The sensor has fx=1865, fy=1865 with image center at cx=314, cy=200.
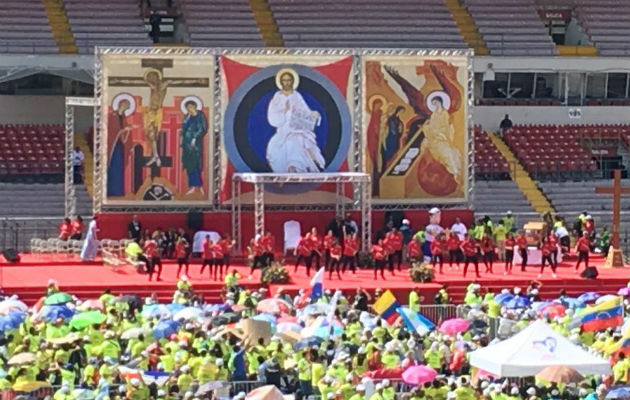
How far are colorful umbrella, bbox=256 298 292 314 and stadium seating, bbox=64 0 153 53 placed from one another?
22.5 metres

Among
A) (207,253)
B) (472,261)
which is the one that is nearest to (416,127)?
(472,261)

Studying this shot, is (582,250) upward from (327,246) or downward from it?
downward

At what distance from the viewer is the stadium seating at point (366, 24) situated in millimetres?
58281

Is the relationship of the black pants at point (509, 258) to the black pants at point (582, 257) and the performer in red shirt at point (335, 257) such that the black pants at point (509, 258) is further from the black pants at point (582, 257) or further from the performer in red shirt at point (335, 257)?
the performer in red shirt at point (335, 257)

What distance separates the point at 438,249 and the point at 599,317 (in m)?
11.1

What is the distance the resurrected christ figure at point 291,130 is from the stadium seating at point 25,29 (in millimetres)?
11112

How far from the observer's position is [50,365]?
2761cm

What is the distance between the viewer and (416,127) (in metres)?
47.1

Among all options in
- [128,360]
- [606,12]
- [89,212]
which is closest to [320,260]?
[89,212]

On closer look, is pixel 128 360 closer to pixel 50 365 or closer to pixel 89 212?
pixel 50 365

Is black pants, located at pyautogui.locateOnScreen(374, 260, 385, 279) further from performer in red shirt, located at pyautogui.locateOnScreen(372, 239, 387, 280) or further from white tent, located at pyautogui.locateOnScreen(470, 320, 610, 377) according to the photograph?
white tent, located at pyautogui.locateOnScreen(470, 320, 610, 377)

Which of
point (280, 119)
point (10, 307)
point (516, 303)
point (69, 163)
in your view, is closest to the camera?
point (10, 307)

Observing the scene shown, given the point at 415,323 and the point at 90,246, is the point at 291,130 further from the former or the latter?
the point at 415,323

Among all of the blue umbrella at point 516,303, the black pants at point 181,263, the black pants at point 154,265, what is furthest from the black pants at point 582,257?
the black pants at point 154,265
